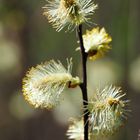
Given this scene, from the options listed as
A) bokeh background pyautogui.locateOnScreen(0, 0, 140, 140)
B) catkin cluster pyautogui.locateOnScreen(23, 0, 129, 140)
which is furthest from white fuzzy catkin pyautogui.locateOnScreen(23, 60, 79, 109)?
bokeh background pyautogui.locateOnScreen(0, 0, 140, 140)

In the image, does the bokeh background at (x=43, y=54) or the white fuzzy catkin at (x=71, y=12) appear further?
the bokeh background at (x=43, y=54)

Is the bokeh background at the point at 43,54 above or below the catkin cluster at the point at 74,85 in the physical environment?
below

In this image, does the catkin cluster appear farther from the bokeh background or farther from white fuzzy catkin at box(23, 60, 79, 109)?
the bokeh background

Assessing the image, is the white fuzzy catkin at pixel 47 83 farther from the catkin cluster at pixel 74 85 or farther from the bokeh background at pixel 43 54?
the bokeh background at pixel 43 54

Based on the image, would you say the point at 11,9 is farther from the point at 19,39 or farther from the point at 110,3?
the point at 110,3

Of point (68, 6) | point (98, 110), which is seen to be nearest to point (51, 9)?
point (68, 6)

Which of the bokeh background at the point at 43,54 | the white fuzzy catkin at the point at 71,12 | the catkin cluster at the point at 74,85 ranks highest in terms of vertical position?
the white fuzzy catkin at the point at 71,12

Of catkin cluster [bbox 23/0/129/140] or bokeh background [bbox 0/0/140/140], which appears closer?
catkin cluster [bbox 23/0/129/140]

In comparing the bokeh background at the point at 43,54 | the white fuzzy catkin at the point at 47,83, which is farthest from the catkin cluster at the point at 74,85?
the bokeh background at the point at 43,54
